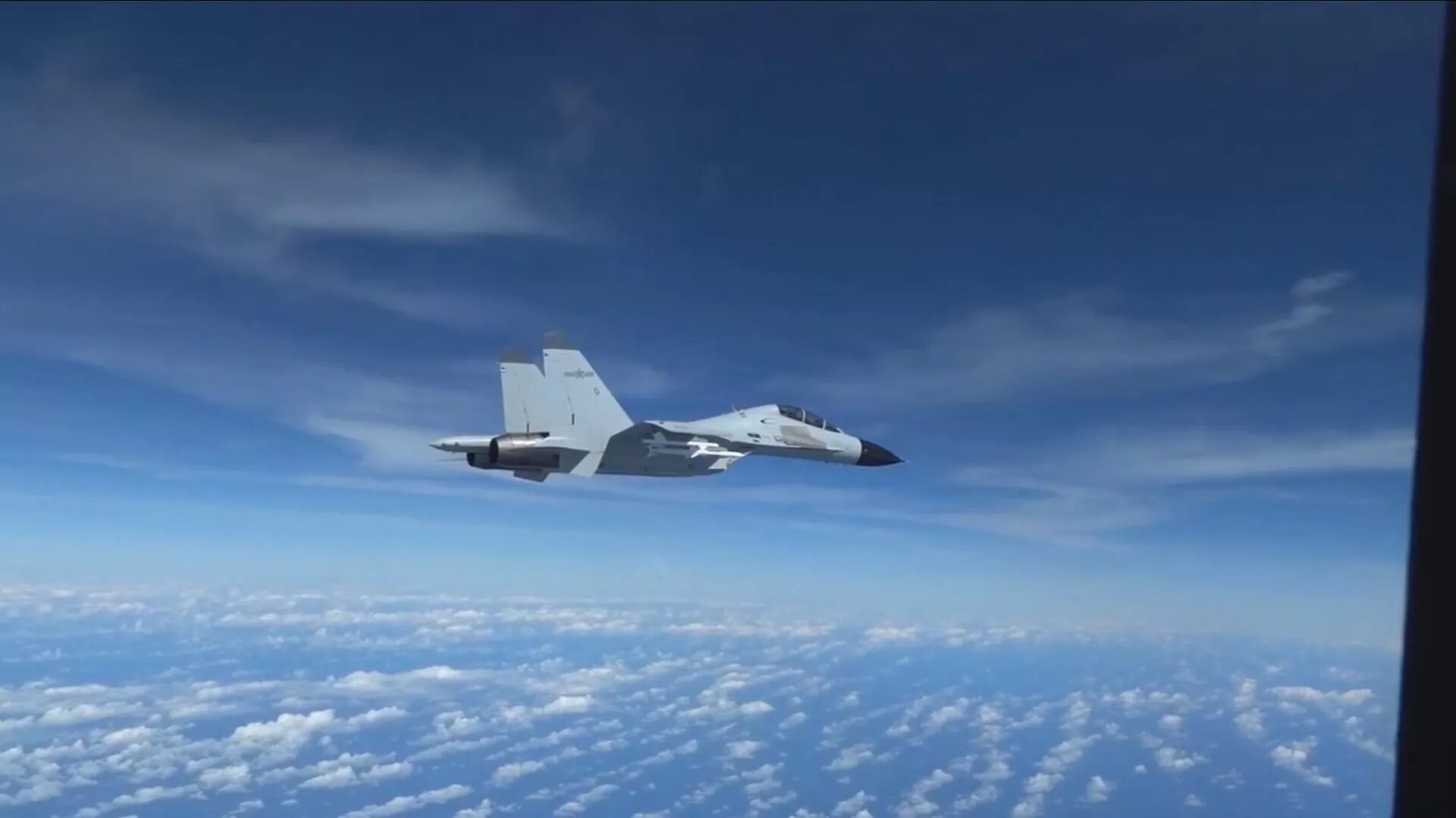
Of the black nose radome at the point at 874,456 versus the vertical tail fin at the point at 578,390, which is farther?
the black nose radome at the point at 874,456

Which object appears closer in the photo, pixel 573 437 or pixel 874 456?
pixel 573 437

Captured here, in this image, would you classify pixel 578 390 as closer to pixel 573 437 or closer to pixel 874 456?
pixel 573 437

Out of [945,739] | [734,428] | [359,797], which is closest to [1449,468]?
[734,428]

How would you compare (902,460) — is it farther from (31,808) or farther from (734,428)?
(31,808)

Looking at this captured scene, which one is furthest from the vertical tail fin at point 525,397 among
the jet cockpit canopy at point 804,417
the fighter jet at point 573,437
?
the jet cockpit canopy at point 804,417

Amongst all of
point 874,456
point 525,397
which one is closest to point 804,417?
point 874,456

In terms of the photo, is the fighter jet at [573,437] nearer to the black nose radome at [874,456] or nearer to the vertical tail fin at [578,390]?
the vertical tail fin at [578,390]
